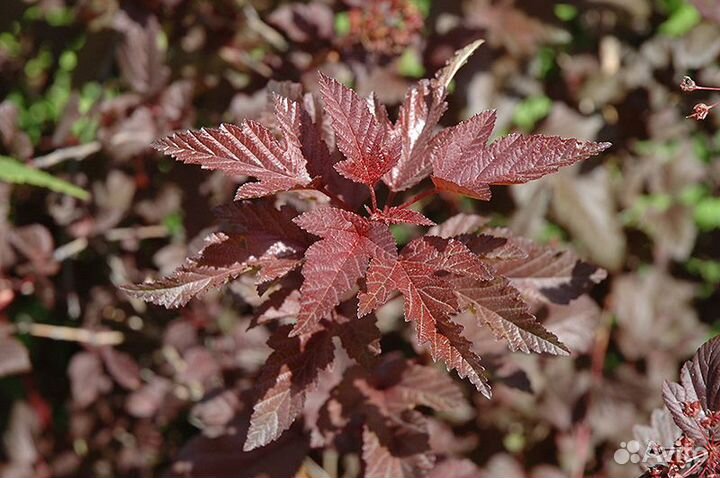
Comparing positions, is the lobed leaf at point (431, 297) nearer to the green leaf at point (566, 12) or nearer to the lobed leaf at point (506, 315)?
the lobed leaf at point (506, 315)

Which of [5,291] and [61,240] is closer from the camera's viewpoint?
[5,291]

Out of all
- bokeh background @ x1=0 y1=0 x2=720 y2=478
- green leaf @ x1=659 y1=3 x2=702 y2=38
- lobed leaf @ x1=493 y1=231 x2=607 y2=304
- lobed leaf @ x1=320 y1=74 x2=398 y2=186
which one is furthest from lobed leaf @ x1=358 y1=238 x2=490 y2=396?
green leaf @ x1=659 y1=3 x2=702 y2=38

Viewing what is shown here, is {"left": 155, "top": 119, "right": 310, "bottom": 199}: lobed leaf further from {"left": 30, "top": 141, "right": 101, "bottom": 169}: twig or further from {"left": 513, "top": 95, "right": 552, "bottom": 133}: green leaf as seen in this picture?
{"left": 513, "top": 95, "right": 552, "bottom": 133}: green leaf

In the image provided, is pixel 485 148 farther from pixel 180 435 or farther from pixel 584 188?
pixel 180 435

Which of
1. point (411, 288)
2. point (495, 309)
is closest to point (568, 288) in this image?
point (495, 309)

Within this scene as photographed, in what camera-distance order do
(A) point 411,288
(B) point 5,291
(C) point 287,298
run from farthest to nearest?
(B) point 5,291
(C) point 287,298
(A) point 411,288

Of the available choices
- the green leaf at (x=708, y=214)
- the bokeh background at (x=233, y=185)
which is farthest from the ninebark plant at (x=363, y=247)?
the green leaf at (x=708, y=214)

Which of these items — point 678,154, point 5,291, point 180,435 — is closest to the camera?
point 5,291
